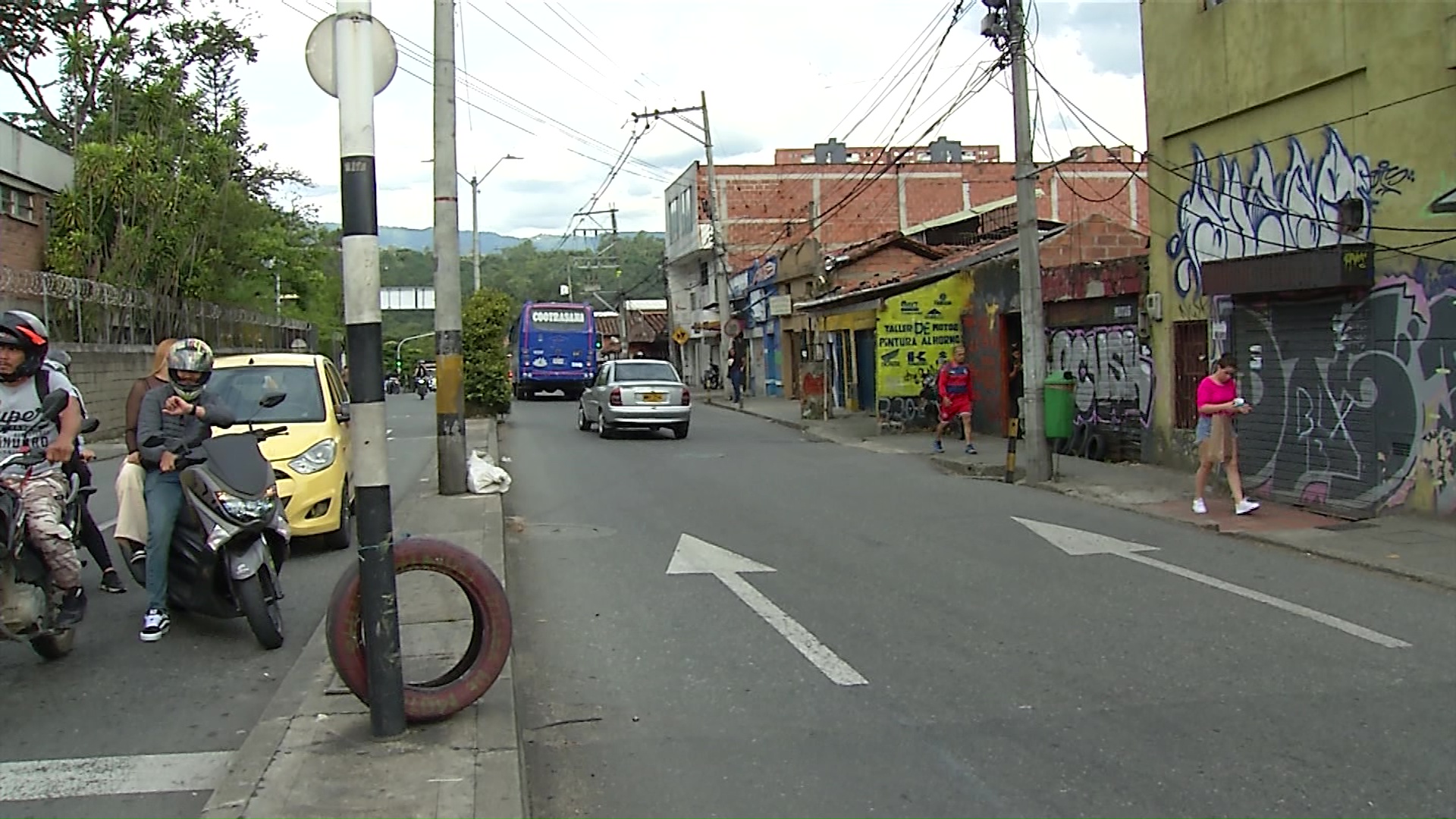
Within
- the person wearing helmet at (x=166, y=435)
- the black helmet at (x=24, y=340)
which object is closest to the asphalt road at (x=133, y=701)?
the person wearing helmet at (x=166, y=435)

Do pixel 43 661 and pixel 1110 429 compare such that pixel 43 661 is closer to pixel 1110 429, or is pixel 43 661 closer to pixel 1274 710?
pixel 1274 710

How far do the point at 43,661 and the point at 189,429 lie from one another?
4.80 feet

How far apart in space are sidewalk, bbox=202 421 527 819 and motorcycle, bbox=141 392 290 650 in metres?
0.69

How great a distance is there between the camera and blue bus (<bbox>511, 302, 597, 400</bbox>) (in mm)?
46656

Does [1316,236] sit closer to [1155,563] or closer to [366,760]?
[1155,563]

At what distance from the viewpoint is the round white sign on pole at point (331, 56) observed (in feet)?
15.9

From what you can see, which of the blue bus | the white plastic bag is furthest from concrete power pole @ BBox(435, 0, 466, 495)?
the blue bus

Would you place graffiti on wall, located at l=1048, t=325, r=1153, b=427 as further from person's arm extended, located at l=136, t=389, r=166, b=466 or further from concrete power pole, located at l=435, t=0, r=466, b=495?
person's arm extended, located at l=136, t=389, r=166, b=466

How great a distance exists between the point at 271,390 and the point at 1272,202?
35.3 feet

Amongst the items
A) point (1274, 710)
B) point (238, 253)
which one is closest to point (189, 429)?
point (1274, 710)

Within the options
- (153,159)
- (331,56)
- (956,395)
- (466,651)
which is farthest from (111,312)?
(331,56)

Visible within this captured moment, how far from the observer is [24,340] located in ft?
21.9

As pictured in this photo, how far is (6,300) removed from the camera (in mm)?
22562

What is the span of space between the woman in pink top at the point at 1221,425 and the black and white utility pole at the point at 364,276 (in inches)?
378
